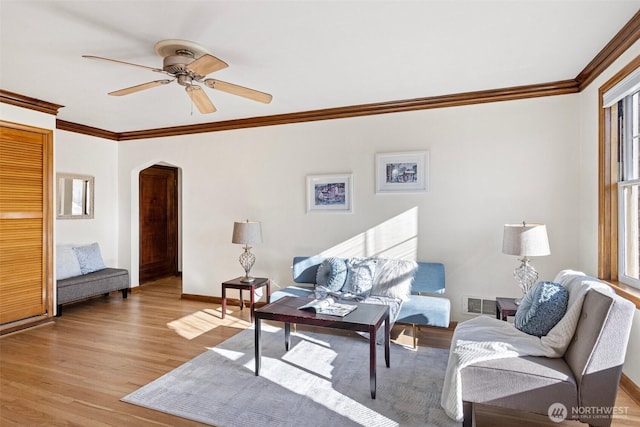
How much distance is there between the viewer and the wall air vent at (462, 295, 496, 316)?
12.7 ft

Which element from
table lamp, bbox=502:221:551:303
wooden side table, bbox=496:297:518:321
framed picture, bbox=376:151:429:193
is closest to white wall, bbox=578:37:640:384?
table lamp, bbox=502:221:551:303

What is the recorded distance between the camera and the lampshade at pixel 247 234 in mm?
4434

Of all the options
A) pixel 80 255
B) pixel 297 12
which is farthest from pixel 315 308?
pixel 80 255

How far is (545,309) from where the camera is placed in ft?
7.63

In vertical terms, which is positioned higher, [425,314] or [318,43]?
[318,43]

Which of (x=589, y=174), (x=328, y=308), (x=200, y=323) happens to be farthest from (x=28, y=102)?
(x=589, y=174)

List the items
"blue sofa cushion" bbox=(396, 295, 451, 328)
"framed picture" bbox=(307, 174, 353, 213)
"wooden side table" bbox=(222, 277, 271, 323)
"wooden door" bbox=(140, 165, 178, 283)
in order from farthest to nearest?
"wooden door" bbox=(140, 165, 178, 283) → "framed picture" bbox=(307, 174, 353, 213) → "wooden side table" bbox=(222, 277, 271, 323) → "blue sofa cushion" bbox=(396, 295, 451, 328)

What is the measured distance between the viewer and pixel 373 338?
2.58 metres

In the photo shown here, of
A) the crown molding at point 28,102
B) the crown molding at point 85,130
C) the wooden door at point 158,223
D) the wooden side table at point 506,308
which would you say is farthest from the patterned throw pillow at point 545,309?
the wooden door at point 158,223

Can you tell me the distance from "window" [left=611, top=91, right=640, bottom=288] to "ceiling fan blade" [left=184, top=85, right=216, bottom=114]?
3334mm

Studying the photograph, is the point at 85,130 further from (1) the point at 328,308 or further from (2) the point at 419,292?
(2) the point at 419,292

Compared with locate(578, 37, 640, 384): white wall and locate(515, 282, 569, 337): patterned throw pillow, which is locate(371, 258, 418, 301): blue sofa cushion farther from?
locate(578, 37, 640, 384): white wall

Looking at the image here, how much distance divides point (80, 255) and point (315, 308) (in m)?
3.97

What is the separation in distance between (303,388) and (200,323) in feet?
6.53
